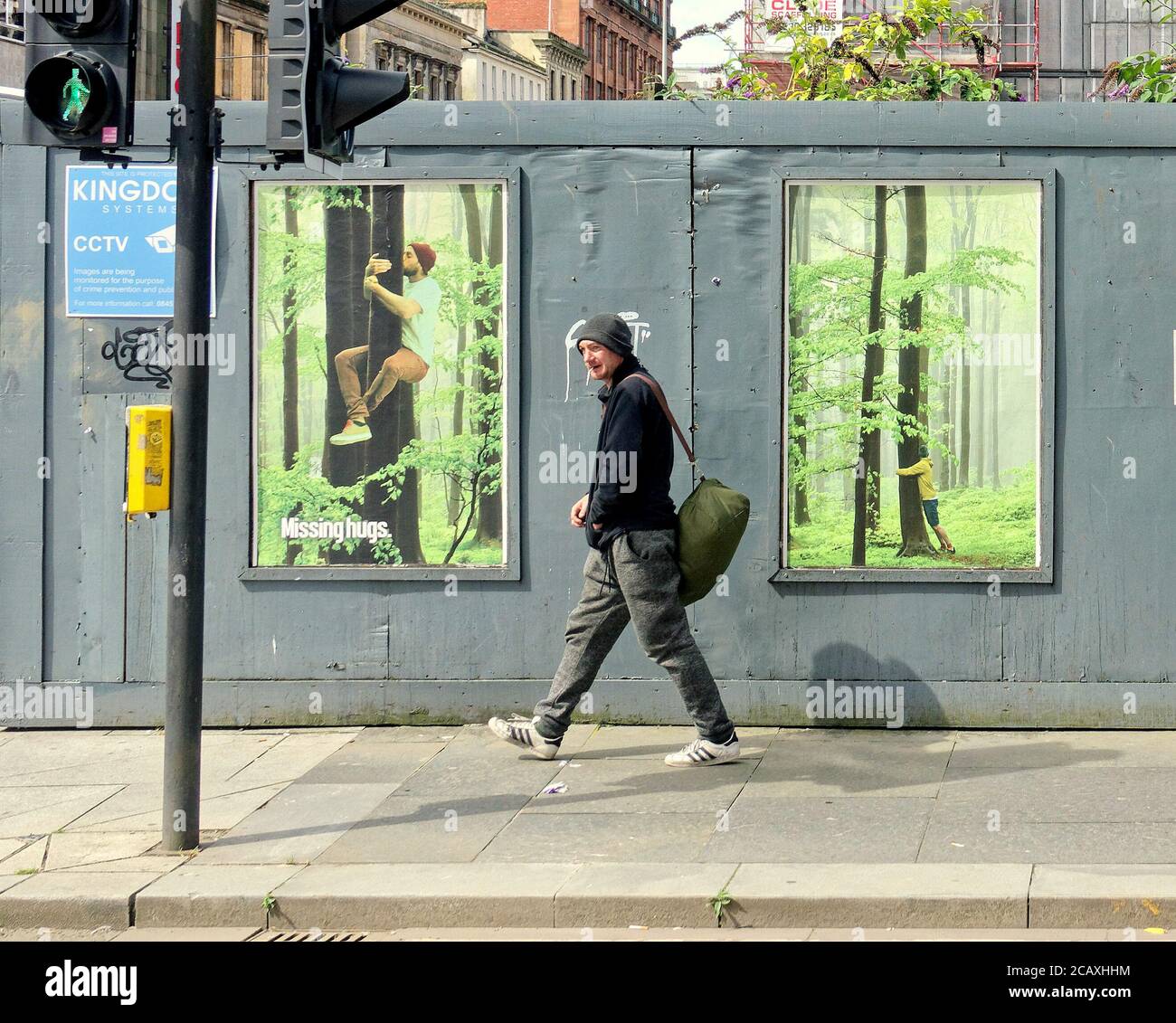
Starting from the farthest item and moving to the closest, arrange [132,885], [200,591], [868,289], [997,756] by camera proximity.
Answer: [868,289], [997,756], [200,591], [132,885]

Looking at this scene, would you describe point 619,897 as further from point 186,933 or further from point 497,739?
point 497,739

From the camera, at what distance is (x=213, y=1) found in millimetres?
6391

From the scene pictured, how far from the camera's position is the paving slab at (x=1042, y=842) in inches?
240

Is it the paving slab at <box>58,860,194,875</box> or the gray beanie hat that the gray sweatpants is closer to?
the gray beanie hat

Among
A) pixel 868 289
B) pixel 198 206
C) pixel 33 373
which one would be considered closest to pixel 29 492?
pixel 33 373

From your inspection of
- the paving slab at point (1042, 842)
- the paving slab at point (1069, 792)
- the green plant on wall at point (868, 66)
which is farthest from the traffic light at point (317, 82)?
the green plant on wall at point (868, 66)

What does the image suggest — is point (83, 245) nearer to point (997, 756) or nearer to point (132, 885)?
point (132, 885)

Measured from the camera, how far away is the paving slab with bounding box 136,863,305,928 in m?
5.88

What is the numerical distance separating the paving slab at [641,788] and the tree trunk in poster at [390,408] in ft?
5.41

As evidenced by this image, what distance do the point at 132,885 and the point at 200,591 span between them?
1.20 meters

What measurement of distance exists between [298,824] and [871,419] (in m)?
3.65

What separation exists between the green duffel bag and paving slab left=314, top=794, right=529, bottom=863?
1.30 m

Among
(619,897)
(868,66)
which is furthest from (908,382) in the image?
(619,897)

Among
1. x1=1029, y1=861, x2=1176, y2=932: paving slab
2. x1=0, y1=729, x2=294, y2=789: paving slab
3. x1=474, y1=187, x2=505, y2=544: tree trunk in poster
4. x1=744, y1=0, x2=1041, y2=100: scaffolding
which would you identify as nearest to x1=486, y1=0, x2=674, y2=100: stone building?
x1=744, y1=0, x2=1041, y2=100: scaffolding
